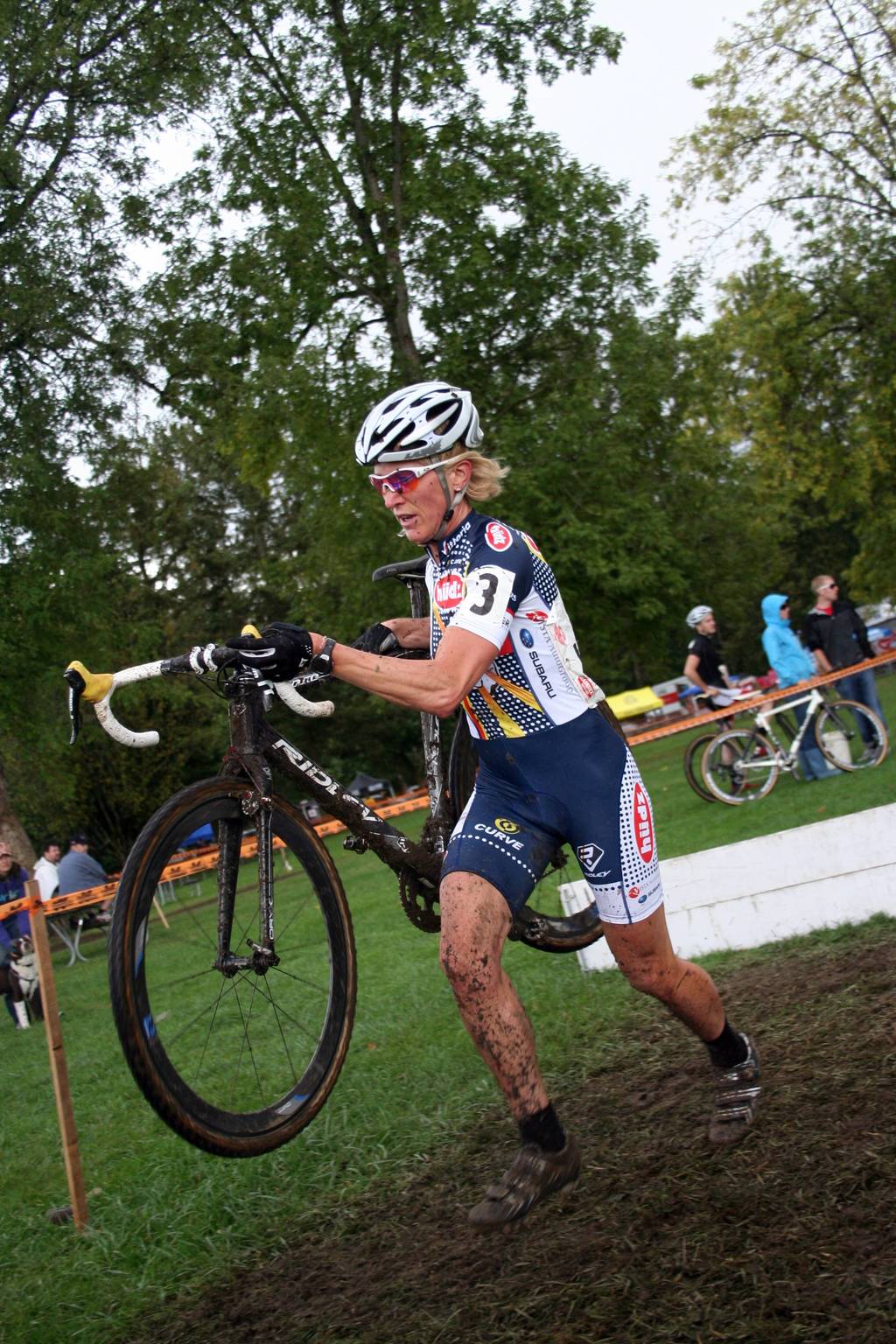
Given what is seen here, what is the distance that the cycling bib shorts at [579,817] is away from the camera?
427cm

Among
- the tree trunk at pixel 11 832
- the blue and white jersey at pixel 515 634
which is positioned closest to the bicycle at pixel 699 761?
the blue and white jersey at pixel 515 634

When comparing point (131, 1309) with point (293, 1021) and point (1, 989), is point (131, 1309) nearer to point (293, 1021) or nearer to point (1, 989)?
point (293, 1021)

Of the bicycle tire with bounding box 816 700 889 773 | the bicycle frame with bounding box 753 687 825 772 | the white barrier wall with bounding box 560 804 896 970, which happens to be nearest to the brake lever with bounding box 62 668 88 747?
the white barrier wall with bounding box 560 804 896 970

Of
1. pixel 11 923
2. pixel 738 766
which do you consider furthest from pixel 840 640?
pixel 11 923

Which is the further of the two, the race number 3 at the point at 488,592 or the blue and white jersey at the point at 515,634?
the blue and white jersey at the point at 515,634

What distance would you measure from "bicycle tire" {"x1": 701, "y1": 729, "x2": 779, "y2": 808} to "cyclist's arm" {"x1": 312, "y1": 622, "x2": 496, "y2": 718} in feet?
35.6

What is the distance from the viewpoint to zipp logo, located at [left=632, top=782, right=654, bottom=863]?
4.32 m

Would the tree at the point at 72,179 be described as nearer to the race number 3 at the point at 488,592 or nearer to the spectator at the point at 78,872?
the spectator at the point at 78,872

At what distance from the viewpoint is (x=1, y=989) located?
12.5 m

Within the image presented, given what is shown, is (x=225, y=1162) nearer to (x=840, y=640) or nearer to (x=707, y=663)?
(x=707, y=663)

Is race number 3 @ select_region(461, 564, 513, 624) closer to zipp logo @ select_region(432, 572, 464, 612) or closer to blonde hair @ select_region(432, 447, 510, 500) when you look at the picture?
zipp logo @ select_region(432, 572, 464, 612)

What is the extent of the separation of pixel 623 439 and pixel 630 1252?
2247 cm

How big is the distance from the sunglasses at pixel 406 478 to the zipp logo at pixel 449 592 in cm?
30

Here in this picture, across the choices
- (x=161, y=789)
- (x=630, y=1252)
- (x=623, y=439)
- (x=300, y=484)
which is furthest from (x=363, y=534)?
(x=630, y=1252)
